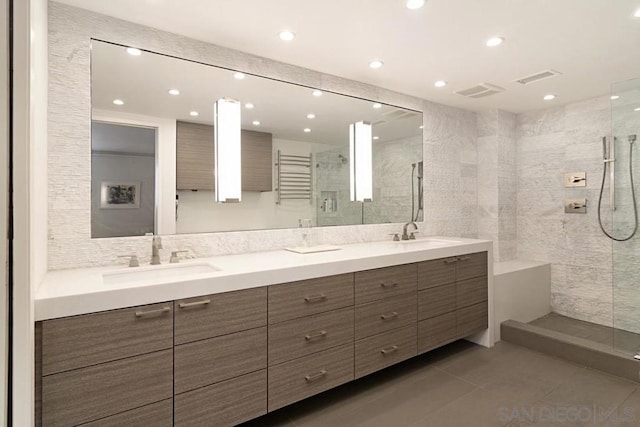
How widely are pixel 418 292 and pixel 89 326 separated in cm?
202

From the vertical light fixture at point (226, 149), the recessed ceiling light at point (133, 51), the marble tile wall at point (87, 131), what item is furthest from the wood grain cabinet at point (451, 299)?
→ the recessed ceiling light at point (133, 51)

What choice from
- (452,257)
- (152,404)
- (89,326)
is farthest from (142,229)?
(452,257)

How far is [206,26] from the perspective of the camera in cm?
206

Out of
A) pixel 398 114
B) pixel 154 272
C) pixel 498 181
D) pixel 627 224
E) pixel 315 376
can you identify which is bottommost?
pixel 315 376

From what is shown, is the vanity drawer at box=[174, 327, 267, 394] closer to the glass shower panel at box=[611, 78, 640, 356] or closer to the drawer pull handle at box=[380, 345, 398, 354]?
the drawer pull handle at box=[380, 345, 398, 354]

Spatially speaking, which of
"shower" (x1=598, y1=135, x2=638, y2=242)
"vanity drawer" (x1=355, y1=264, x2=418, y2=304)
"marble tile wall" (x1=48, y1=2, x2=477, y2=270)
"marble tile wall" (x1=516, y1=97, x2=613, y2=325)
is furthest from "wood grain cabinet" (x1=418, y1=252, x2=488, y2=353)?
"marble tile wall" (x1=516, y1=97, x2=613, y2=325)

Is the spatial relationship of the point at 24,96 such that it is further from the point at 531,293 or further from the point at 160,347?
the point at 531,293

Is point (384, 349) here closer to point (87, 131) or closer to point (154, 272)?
point (154, 272)

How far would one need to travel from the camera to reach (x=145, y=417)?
148 cm

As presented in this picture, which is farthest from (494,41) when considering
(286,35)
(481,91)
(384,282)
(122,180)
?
(122,180)

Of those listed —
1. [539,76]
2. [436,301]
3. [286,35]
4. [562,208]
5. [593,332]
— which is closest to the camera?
[286,35]

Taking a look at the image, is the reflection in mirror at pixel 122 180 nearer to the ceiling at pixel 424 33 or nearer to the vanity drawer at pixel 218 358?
the ceiling at pixel 424 33

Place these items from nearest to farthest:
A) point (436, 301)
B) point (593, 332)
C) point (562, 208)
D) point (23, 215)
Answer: point (23, 215)
point (436, 301)
point (593, 332)
point (562, 208)

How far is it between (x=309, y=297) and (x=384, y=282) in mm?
613
